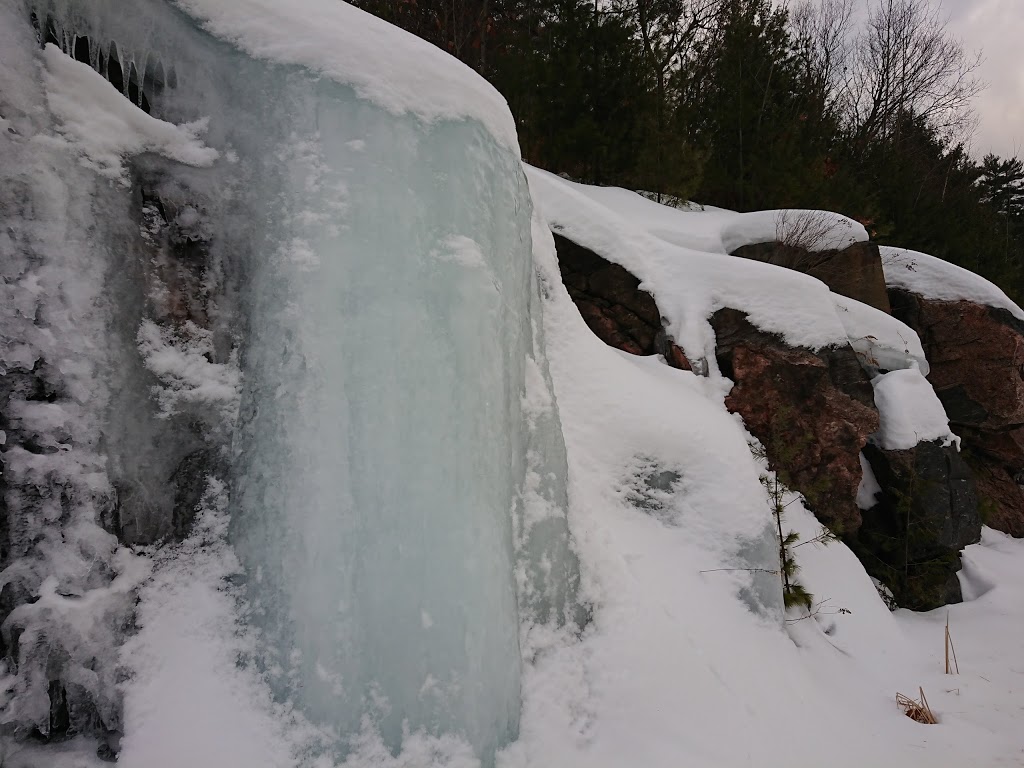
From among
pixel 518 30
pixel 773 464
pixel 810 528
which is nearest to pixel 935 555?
pixel 810 528

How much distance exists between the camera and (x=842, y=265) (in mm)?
5762

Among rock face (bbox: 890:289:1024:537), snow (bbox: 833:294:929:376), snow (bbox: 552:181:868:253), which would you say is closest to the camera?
snow (bbox: 833:294:929:376)

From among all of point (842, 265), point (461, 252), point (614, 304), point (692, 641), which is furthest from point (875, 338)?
point (461, 252)

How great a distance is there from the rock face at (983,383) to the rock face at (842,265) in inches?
40.1

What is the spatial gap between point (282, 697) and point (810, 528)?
378 centimetres

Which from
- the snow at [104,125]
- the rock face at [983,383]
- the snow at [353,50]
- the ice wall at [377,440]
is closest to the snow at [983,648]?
the rock face at [983,383]

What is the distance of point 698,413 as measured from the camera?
3.27 m

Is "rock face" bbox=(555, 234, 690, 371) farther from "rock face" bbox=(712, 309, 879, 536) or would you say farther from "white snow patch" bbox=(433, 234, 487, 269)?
Answer: "white snow patch" bbox=(433, 234, 487, 269)

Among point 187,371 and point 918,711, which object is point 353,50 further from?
point 918,711

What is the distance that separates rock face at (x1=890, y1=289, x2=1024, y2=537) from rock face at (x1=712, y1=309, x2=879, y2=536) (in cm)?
323

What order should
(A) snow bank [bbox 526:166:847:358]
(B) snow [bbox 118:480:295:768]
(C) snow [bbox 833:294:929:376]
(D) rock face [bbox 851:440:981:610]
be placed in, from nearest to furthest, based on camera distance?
(B) snow [bbox 118:480:295:768]
(A) snow bank [bbox 526:166:847:358]
(D) rock face [bbox 851:440:981:610]
(C) snow [bbox 833:294:929:376]

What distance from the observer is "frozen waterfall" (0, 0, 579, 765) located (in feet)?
4.85

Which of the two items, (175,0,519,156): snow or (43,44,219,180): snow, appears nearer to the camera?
(43,44,219,180): snow

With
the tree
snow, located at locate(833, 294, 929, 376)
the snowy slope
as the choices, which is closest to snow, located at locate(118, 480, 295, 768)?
the snowy slope
